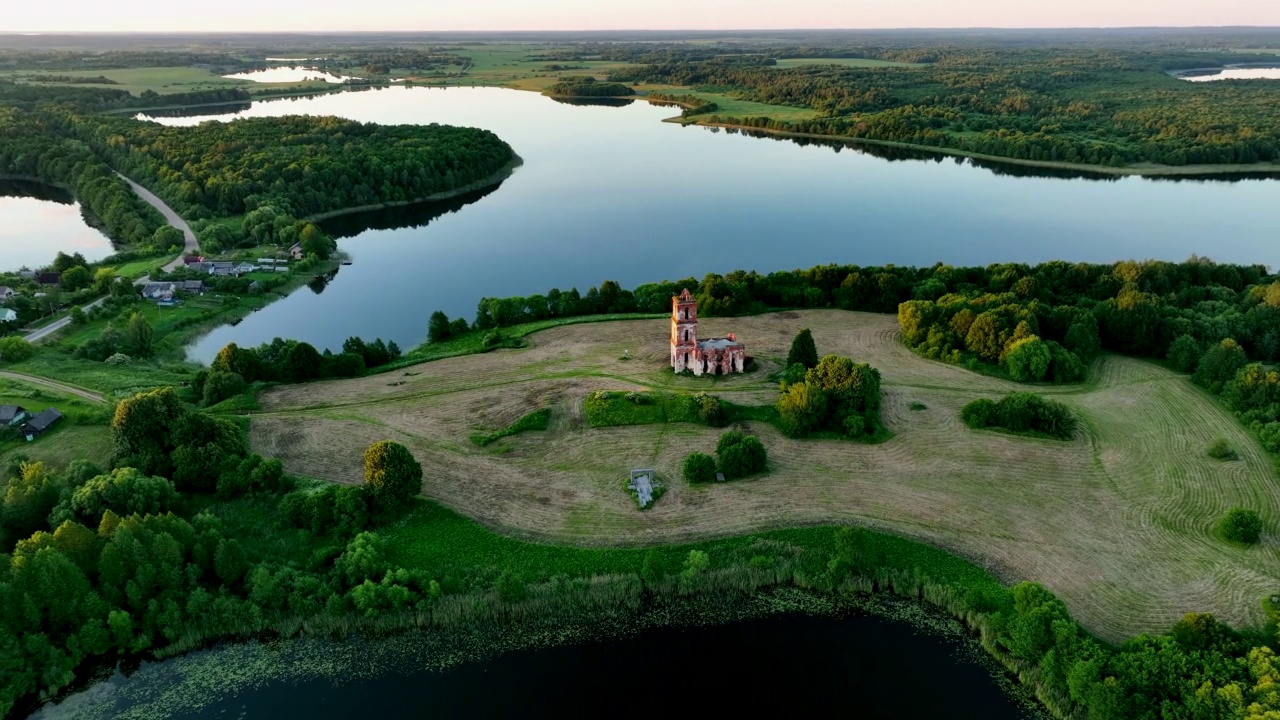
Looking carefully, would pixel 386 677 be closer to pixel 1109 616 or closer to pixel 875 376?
pixel 1109 616

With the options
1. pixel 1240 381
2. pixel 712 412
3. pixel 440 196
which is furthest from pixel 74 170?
pixel 1240 381

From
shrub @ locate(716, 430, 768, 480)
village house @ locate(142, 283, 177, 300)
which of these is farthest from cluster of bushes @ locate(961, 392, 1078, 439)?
village house @ locate(142, 283, 177, 300)

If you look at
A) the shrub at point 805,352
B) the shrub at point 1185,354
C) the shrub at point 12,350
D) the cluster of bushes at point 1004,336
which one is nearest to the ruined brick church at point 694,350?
the shrub at point 805,352

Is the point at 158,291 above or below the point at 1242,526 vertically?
above

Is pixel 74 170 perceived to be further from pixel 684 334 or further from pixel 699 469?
pixel 699 469

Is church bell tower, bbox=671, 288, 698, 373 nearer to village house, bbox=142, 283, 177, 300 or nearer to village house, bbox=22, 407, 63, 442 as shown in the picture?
village house, bbox=22, 407, 63, 442

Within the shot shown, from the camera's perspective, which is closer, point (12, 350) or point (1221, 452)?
point (1221, 452)
